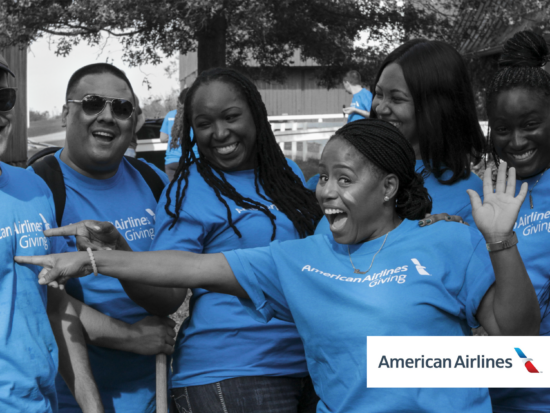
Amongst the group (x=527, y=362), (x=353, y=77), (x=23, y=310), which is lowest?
(x=527, y=362)

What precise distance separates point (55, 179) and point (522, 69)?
1969 millimetres

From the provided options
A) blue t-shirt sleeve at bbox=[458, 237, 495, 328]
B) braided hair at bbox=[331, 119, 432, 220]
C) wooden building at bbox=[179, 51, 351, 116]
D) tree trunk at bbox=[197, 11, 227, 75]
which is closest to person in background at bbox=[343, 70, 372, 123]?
tree trunk at bbox=[197, 11, 227, 75]

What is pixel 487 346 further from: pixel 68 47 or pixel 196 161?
pixel 68 47

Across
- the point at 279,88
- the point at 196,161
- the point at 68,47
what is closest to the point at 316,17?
the point at 68,47

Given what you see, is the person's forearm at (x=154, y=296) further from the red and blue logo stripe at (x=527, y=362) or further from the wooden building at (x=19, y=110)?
the wooden building at (x=19, y=110)

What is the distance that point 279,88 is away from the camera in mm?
31000

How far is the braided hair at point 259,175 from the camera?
2.66m

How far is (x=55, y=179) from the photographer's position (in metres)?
2.65

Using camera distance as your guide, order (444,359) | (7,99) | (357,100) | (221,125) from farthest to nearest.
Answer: (357,100)
(221,125)
(7,99)
(444,359)

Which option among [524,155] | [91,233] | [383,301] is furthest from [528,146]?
[91,233]

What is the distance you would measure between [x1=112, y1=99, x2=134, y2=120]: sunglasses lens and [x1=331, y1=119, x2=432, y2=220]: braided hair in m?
1.10

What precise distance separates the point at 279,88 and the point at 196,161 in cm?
2871

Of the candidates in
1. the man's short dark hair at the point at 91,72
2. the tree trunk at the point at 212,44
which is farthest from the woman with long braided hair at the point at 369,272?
the tree trunk at the point at 212,44

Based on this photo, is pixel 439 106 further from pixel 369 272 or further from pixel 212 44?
pixel 212 44
